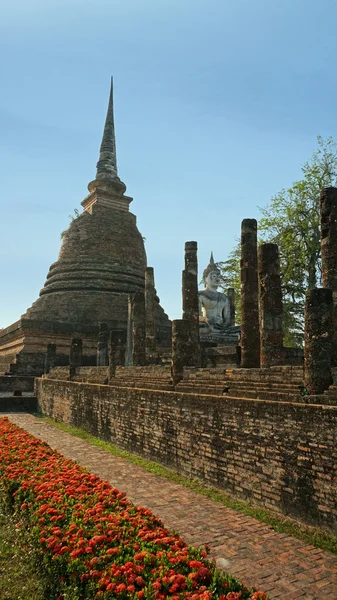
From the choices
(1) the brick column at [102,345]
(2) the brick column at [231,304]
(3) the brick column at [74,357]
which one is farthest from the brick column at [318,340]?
(2) the brick column at [231,304]

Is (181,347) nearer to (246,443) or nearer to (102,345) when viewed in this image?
(246,443)

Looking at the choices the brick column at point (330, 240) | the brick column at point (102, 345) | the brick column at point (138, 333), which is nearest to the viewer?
the brick column at point (330, 240)

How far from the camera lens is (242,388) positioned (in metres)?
7.34

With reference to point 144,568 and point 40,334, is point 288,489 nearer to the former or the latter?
point 144,568

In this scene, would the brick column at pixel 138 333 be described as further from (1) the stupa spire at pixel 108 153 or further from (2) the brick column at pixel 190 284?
(1) the stupa spire at pixel 108 153

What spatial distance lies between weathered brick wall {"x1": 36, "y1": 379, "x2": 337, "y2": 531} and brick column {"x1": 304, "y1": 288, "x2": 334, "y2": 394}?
1.96 feet

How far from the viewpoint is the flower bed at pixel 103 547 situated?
319 centimetres

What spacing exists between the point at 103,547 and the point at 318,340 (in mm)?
3850

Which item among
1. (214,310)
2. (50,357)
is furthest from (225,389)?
(214,310)

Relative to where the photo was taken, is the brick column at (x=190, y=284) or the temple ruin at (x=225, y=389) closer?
the temple ruin at (x=225, y=389)

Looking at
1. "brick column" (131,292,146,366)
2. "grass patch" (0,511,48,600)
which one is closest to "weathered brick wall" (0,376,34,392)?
"brick column" (131,292,146,366)

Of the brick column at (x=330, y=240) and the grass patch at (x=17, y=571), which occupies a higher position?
the brick column at (x=330, y=240)

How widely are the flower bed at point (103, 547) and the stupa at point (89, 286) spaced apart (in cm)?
1640

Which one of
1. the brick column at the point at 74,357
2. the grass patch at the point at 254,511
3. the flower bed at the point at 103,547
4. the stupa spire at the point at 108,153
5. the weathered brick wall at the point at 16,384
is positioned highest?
the stupa spire at the point at 108,153
